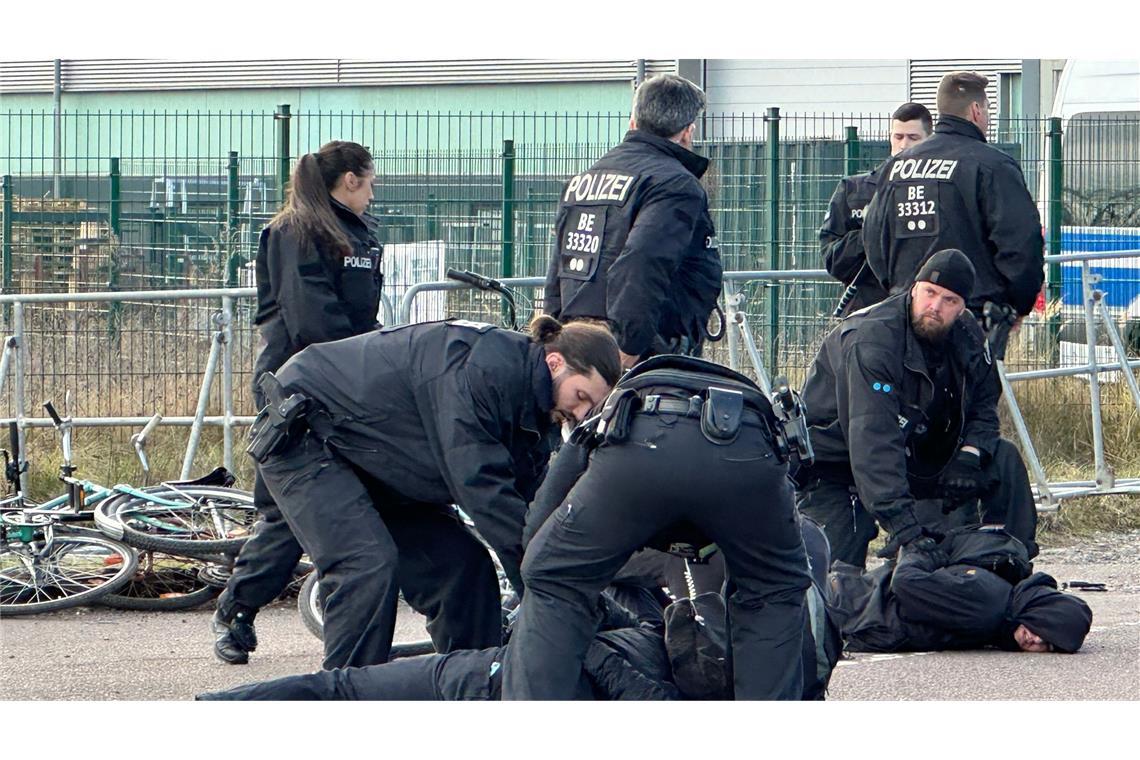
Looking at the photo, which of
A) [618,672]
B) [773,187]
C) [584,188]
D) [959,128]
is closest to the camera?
[618,672]

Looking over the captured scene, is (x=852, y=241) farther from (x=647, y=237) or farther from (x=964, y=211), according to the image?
(x=647, y=237)

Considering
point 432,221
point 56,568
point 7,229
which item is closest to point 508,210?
point 432,221

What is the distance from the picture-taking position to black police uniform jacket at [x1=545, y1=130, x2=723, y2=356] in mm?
6266

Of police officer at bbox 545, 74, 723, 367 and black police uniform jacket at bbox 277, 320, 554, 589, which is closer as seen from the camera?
black police uniform jacket at bbox 277, 320, 554, 589

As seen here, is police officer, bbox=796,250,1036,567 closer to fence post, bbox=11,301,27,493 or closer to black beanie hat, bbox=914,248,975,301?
black beanie hat, bbox=914,248,975,301

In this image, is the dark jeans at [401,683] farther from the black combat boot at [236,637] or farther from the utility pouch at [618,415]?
the black combat boot at [236,637]

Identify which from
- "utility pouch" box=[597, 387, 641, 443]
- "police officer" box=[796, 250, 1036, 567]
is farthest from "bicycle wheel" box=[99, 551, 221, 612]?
"utility pouch" box=[597, 387, 641, 443]

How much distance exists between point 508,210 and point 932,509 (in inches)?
213

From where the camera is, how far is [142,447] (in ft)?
27.7

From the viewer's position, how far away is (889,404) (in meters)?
6.31

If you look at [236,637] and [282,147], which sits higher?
[282,147]

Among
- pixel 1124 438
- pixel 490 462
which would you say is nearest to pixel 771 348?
pixel 1124 438

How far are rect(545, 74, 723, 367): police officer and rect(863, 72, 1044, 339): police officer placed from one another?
44.9 inches

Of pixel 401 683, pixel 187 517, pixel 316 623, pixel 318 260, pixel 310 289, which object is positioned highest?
pixel 318 260
